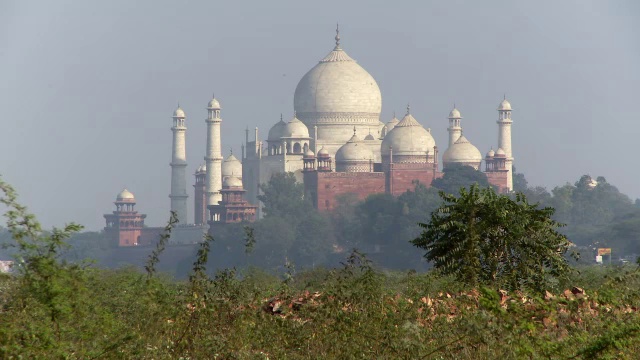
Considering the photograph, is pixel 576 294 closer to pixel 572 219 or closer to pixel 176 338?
pixel 176 338

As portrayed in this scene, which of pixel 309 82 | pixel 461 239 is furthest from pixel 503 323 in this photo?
pixel 309 82

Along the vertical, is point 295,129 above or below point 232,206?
above

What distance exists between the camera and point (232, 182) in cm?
8150

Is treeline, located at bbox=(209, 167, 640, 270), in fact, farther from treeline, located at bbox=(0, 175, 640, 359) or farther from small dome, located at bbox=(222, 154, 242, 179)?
treeline, located at bbox=(0, 175, 640, 359)

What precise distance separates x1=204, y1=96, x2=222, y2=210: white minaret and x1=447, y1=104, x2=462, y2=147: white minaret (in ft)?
45.9

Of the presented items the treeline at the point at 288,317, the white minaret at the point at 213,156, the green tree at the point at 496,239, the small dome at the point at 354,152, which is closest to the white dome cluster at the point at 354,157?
the small dome at the point at 354,152

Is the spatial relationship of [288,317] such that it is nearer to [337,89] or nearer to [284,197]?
[284,197]

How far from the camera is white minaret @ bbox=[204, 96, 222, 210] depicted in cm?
8571

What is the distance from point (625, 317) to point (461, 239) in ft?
16.0

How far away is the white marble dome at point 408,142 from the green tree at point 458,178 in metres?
2.10

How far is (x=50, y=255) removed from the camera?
473 inches

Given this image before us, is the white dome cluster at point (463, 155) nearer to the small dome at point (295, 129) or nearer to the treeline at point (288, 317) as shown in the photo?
the small dome at point (295, 129)

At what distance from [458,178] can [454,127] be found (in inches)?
415

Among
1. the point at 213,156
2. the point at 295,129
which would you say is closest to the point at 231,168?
the point at 213,156
